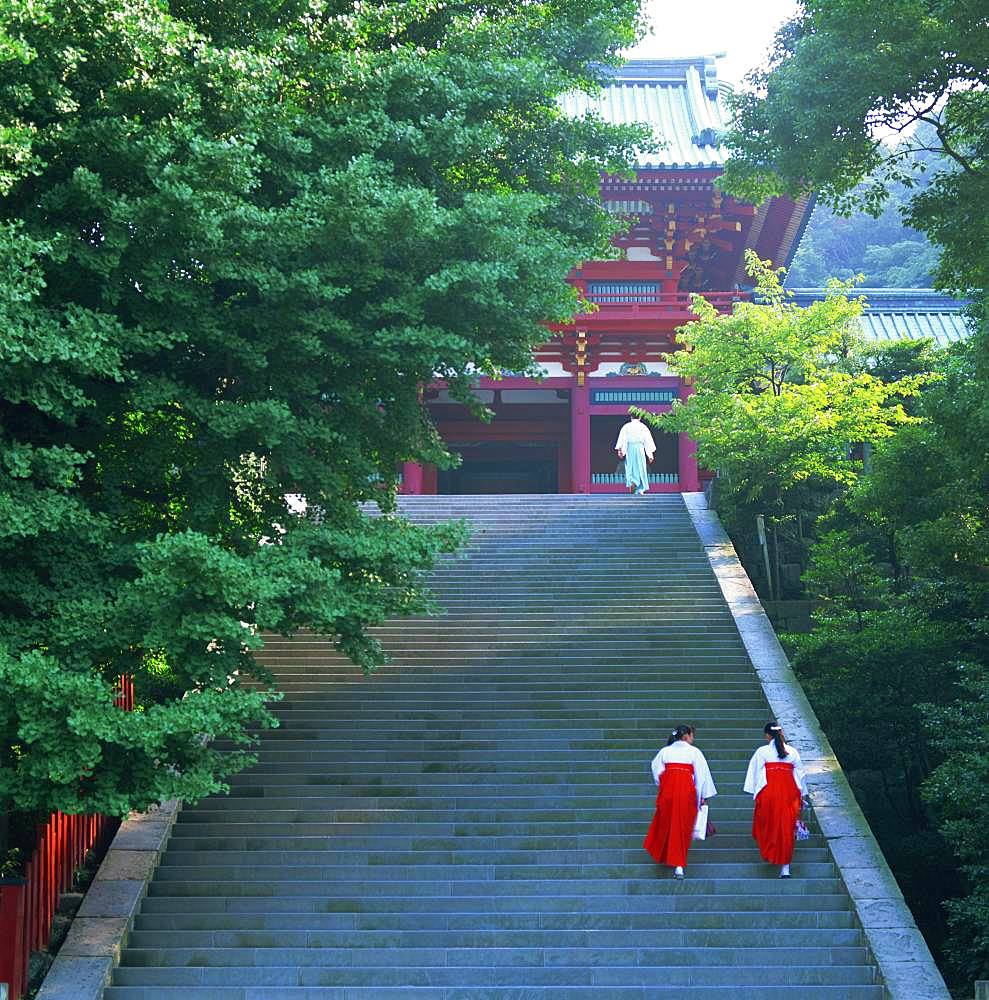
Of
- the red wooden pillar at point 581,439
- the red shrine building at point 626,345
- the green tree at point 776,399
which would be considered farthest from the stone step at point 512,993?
the red wooden pillar at point 581,439

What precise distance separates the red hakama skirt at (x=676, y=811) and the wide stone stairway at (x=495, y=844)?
21 cm

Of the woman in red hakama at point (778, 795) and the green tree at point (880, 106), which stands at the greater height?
the green tree at point (880, 106)

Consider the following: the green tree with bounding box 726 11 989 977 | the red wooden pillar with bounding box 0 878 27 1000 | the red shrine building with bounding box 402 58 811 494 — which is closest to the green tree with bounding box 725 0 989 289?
the green tree with bounding box 726 11 989 977

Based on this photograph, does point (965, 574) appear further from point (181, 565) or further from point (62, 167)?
point (62, 167)

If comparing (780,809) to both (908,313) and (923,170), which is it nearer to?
(923,170)

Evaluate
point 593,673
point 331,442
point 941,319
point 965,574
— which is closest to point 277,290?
point 331,442

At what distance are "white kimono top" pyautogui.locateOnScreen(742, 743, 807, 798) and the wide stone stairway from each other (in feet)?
1.98

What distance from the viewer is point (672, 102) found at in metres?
28.4

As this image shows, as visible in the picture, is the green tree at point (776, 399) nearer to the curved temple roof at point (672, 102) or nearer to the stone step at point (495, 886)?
the stone step at point (495, 886)

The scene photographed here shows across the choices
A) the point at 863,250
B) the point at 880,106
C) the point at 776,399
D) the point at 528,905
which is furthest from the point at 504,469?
the point at 863,250

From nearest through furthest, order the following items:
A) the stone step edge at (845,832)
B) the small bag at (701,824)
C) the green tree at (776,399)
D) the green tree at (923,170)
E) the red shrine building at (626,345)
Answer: the stone step edge at (845,832) < the small bag at (701,824) < the green tree at (923,170) < the green tree at (776,399) < the red shrine building at (626,345)

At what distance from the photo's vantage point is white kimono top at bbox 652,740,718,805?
9797 millimetres

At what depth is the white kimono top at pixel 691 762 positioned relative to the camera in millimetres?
9797

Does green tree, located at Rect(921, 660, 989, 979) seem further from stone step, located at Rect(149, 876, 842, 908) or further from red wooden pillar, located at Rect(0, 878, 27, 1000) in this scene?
red wooden pillar, located at Rect(0, 878, 27, 1000)
